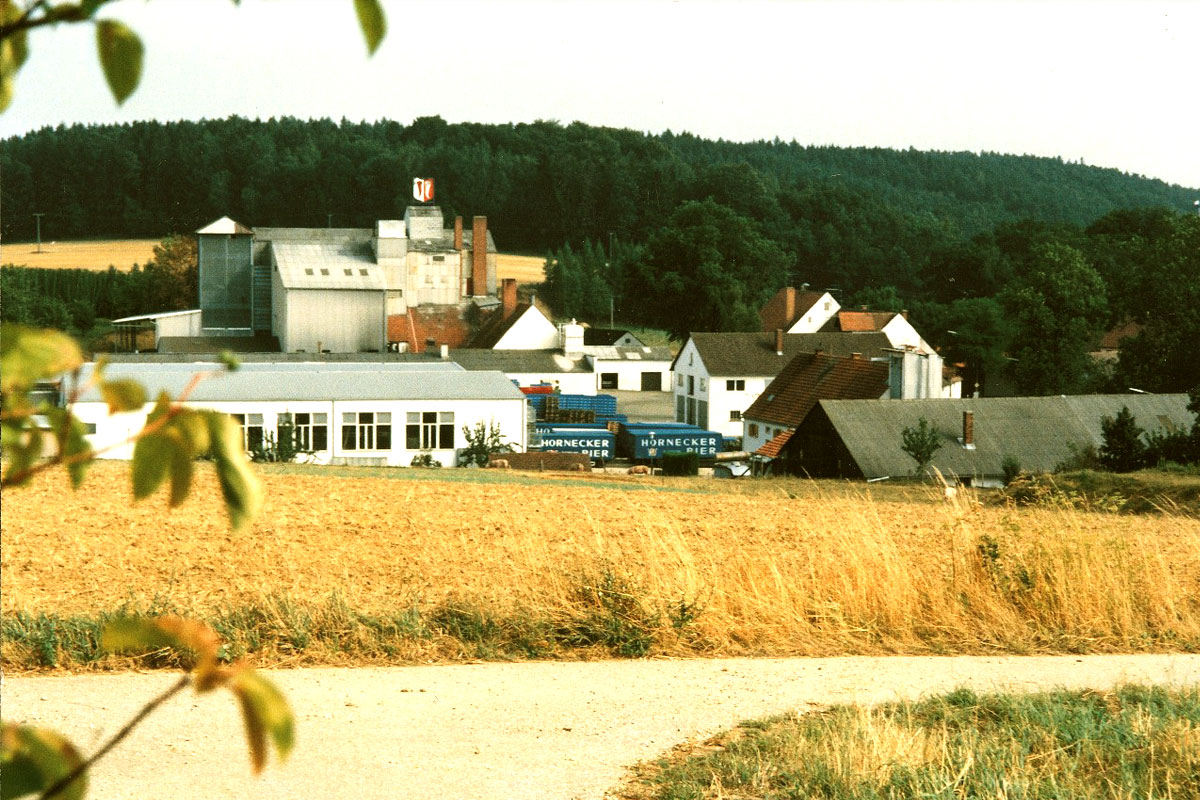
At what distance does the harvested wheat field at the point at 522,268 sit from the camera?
127 meters

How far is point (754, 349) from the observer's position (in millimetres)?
70500

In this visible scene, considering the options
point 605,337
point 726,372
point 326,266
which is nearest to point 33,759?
point 726,372

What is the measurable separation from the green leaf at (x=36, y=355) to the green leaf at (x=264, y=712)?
33 cm

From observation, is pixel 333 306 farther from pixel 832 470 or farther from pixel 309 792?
pixel 309 792

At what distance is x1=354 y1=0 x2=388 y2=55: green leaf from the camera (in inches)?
53.5

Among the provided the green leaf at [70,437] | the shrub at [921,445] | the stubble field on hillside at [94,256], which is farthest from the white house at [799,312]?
the green leaf at [70,437]

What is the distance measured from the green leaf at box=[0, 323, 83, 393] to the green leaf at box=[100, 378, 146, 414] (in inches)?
1.5

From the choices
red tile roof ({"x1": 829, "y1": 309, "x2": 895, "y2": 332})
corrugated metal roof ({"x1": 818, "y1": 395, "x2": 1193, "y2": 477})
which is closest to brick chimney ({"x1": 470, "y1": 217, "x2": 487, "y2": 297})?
red tile roof ({"x1": 829, "y1": 309, "x2": 895, "y2": 332})

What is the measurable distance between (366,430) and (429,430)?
218 centimetres

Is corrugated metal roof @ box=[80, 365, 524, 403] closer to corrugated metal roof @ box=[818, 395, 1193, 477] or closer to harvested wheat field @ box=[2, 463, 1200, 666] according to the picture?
corrugated metal roof @ box=[818, 395, 1193, 477]

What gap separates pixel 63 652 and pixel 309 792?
10.7 ft

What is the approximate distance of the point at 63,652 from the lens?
8789mm

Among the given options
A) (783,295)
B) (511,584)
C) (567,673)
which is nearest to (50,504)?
(511,584)

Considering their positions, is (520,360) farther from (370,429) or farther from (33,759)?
(33,759)
